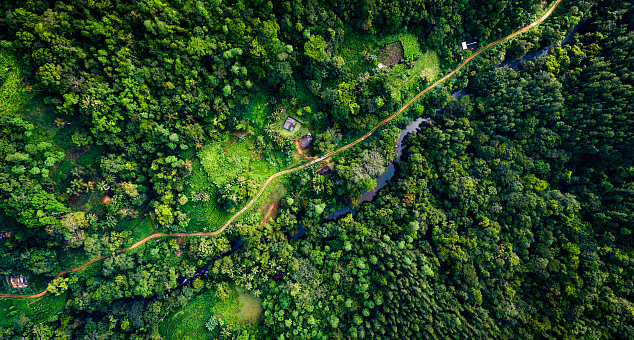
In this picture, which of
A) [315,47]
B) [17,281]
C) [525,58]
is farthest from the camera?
[525,58]

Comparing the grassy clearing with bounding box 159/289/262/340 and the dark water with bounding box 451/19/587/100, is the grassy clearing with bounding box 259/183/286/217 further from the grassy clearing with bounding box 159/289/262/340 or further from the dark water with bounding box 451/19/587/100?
the dark water with bounding box 451/19/587/100

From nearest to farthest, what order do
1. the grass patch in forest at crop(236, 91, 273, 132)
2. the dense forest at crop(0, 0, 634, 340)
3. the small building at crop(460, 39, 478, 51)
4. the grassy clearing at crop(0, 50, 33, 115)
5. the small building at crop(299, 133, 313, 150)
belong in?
the grassy clearing at crop(0, 50, 33, 115)
the dense forest at crop(0, 0, 634, 340)
the grass patch in forest at crop(236, 91, 273, 132)
the small building at crop(299, 133, 313, 150)
the small building at crop(460, 39, 478, 51)

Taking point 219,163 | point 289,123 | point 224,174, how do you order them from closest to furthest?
point 219,163, point 224,174, point 289,123

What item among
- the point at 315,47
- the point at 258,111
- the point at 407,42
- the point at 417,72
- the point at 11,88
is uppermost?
the point at 407,42

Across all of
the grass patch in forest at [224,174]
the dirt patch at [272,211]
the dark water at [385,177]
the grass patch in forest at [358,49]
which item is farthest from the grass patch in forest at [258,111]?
the dark water at [385,177]

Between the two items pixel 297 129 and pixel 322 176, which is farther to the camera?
pixel 297 129

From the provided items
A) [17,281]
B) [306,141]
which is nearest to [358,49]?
[306,141]

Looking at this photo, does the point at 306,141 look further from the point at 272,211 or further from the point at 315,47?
the point at 315,47

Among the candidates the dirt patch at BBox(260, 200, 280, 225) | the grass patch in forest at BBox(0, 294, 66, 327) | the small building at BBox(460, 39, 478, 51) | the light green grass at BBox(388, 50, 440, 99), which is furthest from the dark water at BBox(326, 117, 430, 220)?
the grass patch in forest at BBox(0, 294, 66, 327)
